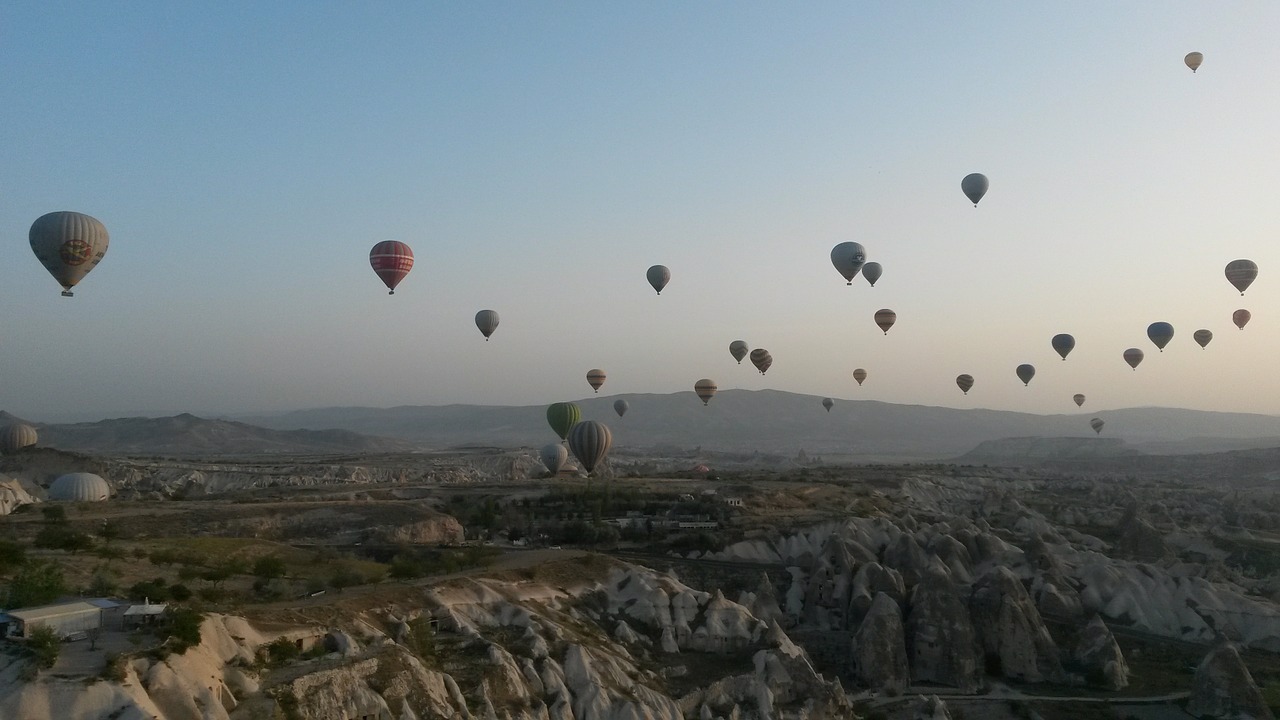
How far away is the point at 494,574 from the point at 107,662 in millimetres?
15096

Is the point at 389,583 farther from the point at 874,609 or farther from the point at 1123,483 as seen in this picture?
the point at 1123,483

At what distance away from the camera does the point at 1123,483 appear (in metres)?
115

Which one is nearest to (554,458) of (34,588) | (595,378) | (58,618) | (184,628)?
(595,378)

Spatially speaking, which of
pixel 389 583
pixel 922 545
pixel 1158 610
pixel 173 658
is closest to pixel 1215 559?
pixel 1158 610

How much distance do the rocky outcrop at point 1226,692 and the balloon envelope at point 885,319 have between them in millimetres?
41400

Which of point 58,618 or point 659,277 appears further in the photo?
point 659,277

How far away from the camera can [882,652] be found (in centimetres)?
3262

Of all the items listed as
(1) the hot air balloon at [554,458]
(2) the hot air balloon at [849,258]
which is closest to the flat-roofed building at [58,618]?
(2) the hot air balloon at [849,258]

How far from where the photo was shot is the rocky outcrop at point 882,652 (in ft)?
106

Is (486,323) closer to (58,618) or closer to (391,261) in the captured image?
(391,261)

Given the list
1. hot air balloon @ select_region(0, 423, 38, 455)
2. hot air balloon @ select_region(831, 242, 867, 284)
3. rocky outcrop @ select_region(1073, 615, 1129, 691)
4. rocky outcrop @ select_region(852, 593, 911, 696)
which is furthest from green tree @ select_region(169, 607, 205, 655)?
hot air balloon @ select_region(0, 423, 38, 455)

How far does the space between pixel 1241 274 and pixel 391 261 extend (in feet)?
180

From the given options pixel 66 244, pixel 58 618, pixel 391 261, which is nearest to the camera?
pixel 58 618

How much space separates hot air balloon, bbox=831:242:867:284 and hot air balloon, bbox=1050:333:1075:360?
87.0 feet
